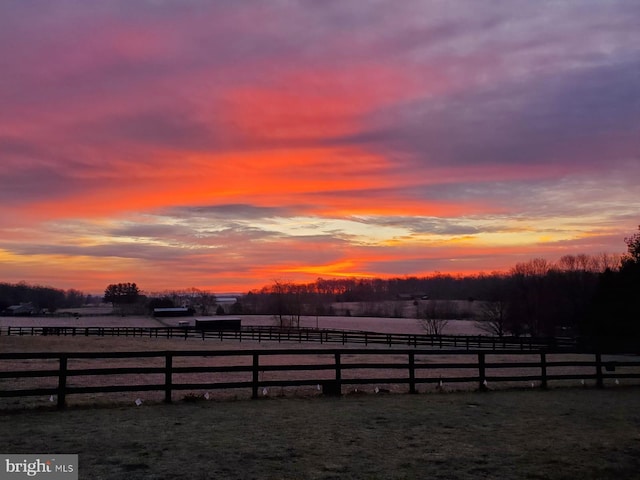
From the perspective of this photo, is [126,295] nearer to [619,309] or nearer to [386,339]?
[386,339]

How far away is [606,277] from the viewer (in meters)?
43.9

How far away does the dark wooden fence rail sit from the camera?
11.5 m

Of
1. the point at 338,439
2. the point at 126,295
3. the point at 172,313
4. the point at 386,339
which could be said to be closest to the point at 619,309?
the point at 386,339

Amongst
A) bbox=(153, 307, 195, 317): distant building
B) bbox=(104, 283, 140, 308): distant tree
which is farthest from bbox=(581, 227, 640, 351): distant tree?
bbox=(104, 283, 140, 308): distant tree

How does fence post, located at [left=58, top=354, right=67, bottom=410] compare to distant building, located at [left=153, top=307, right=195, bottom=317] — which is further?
distant building, located at [left=153, top=307, right=195, bottom=317]

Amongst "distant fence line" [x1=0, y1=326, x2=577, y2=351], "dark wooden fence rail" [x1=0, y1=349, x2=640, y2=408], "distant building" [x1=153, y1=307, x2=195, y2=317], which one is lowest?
"distant building" [x1=153, y1=307, x2=195, y2=317]

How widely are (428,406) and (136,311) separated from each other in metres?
147

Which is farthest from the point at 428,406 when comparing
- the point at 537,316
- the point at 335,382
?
the point at 537,316
